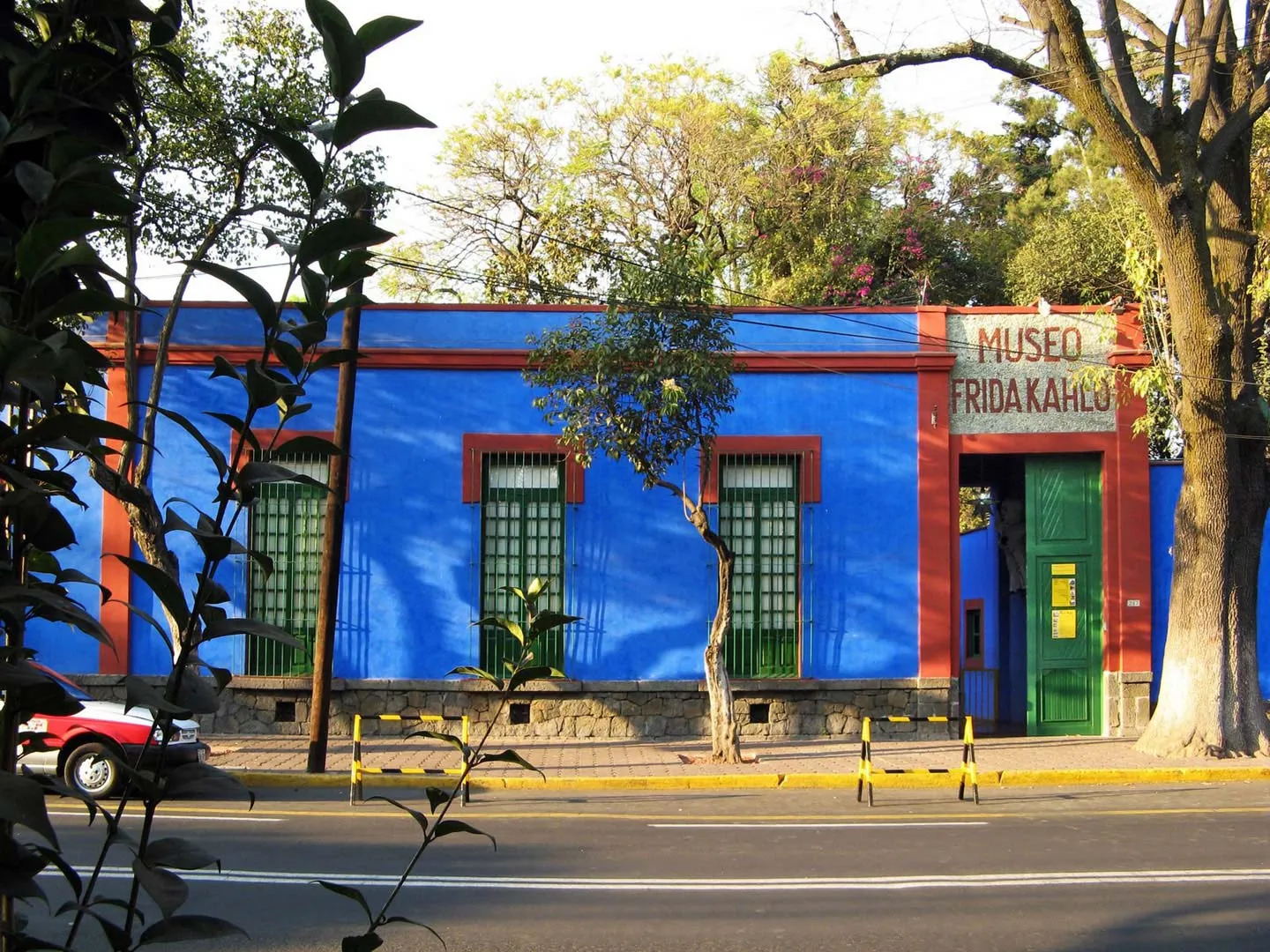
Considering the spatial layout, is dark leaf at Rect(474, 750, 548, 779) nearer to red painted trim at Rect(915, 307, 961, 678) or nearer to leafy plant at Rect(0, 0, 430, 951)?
leafy plant at Rect(0, 0, 430, 951)

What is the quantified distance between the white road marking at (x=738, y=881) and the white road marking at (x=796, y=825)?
234 cm

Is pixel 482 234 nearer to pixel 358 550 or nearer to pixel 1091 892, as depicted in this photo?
pixel 358 550

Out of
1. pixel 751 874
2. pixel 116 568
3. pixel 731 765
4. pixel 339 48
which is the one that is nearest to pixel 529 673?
pixel 339 48

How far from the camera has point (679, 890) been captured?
852 cm

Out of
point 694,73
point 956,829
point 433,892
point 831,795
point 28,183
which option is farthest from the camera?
point 694,73

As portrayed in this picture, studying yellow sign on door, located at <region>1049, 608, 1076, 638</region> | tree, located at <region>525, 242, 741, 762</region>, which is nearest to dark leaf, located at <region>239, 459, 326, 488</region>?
tree, located at <region>525, 242, 741, 762</region>

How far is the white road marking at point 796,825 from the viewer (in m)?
11.3

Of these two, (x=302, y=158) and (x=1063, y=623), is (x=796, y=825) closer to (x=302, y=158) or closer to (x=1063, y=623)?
(x=1063, y=623)

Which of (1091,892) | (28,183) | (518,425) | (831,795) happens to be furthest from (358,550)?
(28,183)

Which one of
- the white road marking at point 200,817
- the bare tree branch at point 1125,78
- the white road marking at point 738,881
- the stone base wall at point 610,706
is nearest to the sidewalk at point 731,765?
the stone base wall at point 610,706

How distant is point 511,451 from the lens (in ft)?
58.9

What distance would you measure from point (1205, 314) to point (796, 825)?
8.71 meters

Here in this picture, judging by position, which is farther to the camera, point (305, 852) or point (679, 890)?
point (305, 852)

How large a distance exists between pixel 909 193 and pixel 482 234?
10.6m
